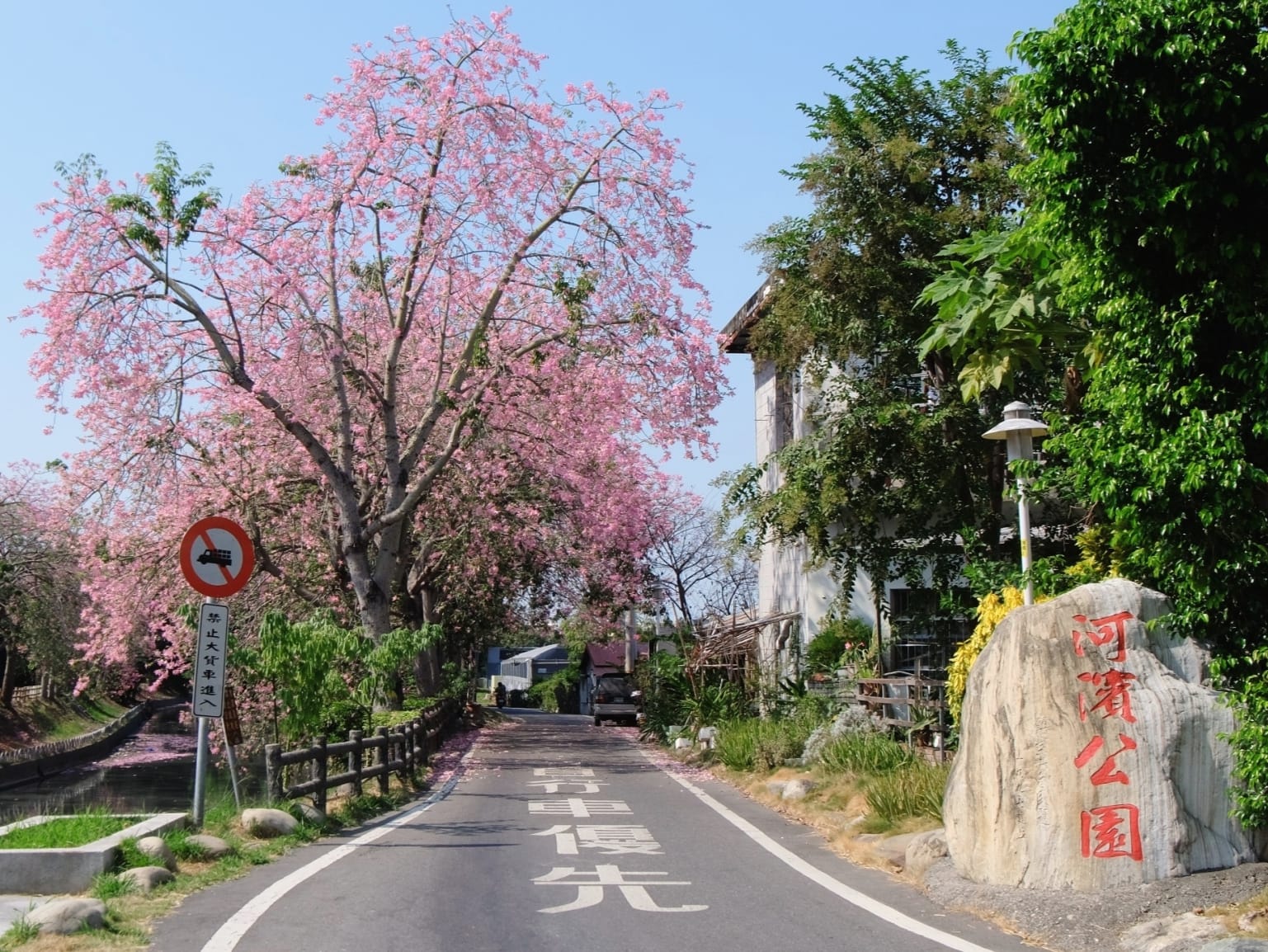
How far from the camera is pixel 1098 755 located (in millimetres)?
7938

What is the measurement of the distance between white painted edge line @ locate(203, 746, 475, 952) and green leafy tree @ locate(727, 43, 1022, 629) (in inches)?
295

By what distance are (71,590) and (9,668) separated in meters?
3.61

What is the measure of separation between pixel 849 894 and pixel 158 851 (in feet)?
17.1

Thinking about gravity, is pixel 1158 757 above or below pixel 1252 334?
below

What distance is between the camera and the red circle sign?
10.6 meters

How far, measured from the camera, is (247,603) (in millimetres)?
27969

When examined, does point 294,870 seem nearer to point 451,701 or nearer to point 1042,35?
point 1042,35

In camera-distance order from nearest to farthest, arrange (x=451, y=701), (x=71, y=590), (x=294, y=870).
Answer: (x=294, y=870) → (x=451, y=701) → (x=71, y=590)

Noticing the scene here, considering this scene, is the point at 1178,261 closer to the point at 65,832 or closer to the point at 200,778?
the point at 200,778

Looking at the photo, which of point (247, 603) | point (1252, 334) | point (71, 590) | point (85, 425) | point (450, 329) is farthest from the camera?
point (71, 590)

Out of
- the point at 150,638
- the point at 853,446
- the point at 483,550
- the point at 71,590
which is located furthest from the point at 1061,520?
the point at 71,590

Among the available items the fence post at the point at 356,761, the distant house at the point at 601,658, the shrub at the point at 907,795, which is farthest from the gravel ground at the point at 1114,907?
the distant house at the point at 601,658

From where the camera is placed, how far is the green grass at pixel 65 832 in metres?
9.03

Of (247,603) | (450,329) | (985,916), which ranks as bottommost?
(985,916)
